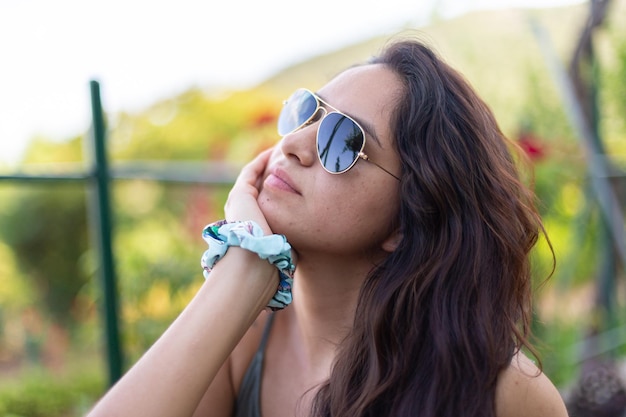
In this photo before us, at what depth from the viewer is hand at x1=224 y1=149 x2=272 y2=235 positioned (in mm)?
1865

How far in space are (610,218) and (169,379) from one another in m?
3.78

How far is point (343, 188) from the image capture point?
72.4 inches

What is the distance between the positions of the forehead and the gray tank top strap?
2.60ft

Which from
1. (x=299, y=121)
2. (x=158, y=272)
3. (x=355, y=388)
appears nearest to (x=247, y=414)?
(x=355, y=388)

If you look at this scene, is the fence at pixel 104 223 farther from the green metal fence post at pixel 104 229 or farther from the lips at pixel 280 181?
the lips at pixel 280 181

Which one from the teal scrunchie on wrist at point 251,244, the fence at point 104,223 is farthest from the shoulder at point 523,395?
the fence at point 104,223

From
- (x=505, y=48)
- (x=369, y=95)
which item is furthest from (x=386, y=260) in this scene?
(x=505, y=48)

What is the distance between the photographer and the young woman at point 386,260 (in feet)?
5.51

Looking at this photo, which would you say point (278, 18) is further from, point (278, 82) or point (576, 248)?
point (576, 248)

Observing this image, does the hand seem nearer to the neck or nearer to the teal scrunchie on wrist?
the teal scrunchie on wrist

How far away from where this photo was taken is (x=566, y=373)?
171 inches

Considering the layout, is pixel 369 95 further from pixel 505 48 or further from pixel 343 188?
pixel 505 48

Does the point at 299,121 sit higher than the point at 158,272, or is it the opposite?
the point at 299,121

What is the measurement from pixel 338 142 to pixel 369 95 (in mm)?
174
